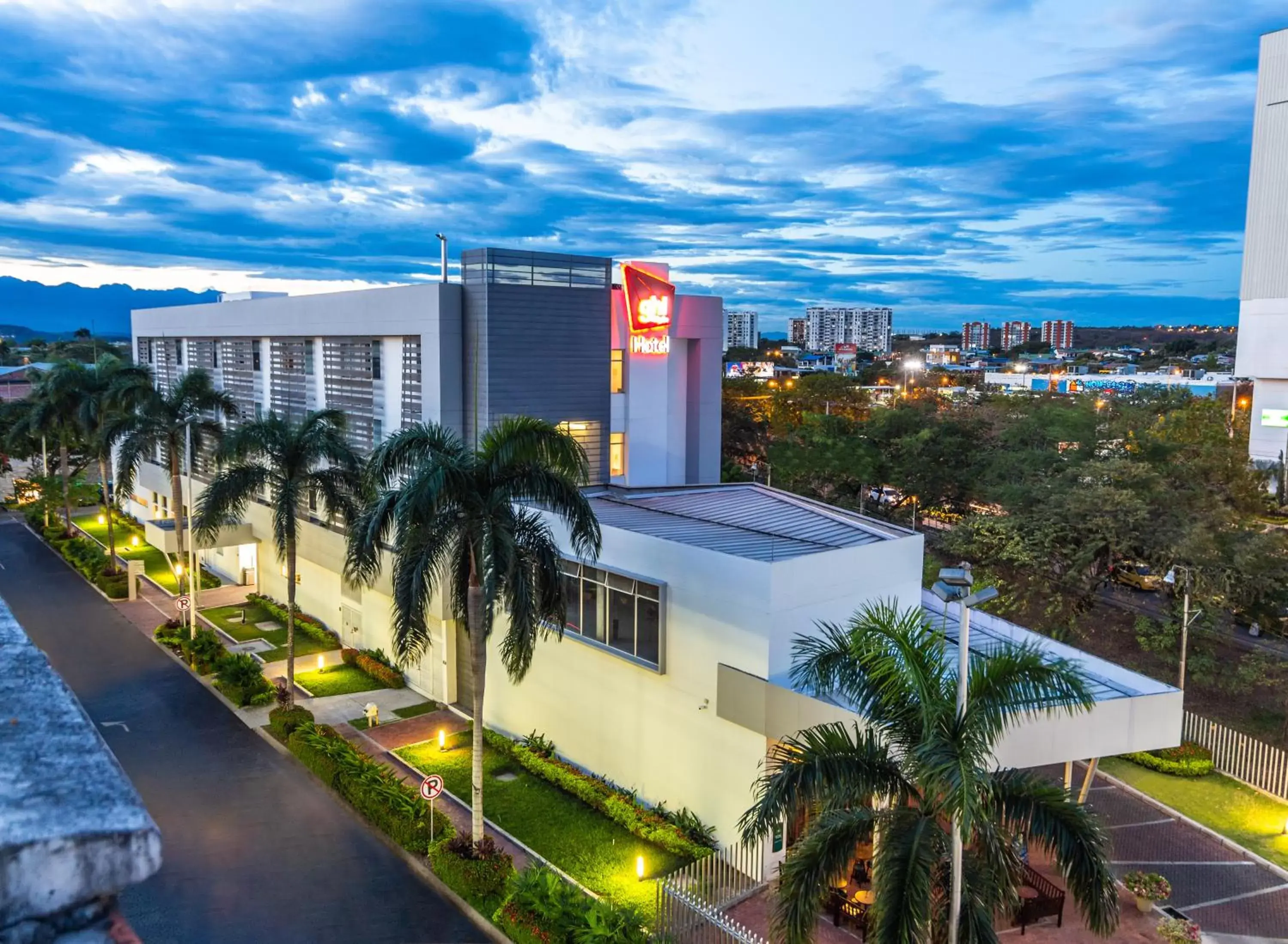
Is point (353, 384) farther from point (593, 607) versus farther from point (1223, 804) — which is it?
point (1223, 804)

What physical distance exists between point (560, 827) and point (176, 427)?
21813 mm

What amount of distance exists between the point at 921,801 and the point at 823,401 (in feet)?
163

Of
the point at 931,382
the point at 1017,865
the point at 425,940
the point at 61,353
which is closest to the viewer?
the point at 1017,865

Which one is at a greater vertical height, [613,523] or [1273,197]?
[1273,197]

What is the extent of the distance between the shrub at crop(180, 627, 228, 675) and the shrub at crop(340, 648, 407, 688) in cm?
359

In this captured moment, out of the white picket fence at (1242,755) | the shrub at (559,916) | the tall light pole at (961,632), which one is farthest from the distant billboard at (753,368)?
the tall light pole at (961,632)

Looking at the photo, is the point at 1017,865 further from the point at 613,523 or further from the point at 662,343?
the point at 662,343

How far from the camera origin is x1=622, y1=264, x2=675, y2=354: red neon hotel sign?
2770cm

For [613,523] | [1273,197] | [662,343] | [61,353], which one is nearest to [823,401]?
[1273,197]

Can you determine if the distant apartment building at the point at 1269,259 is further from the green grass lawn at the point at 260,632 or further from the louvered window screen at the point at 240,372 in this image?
the louvered window screen at the point at 240,372

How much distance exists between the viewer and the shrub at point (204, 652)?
2881 cm

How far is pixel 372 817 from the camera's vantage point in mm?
19469

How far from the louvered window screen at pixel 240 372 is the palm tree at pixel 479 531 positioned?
24.7 meters

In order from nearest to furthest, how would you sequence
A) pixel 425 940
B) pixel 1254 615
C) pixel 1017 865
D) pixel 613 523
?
1. pixel 1017 865
2. pixel 425 940
3. pixel 613 523
4. pixel 1254 615
